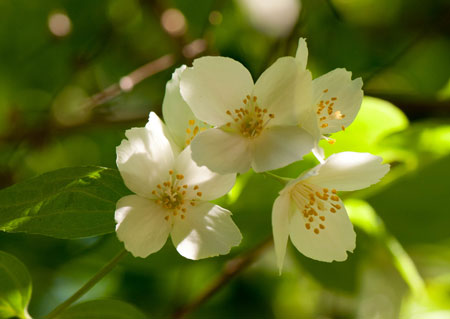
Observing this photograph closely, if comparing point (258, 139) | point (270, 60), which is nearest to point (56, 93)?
point (270, 60)

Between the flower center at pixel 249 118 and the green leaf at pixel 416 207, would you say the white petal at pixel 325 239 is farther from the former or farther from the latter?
the green leaf at pixel 416 207

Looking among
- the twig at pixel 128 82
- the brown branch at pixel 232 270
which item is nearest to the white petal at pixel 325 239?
the brown branch at pixel 232 270

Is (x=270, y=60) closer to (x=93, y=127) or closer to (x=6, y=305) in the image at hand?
(x=93, y=127)

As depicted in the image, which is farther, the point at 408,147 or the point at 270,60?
the point at 270,60

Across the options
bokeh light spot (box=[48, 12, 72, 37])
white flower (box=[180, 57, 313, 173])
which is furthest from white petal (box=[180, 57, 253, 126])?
bokeh light spot (box=[48, 12, 72, 37])

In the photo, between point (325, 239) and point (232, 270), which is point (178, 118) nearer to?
point (325, 239)

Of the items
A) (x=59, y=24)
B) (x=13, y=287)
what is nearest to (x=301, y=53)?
(x=13, y=287)
